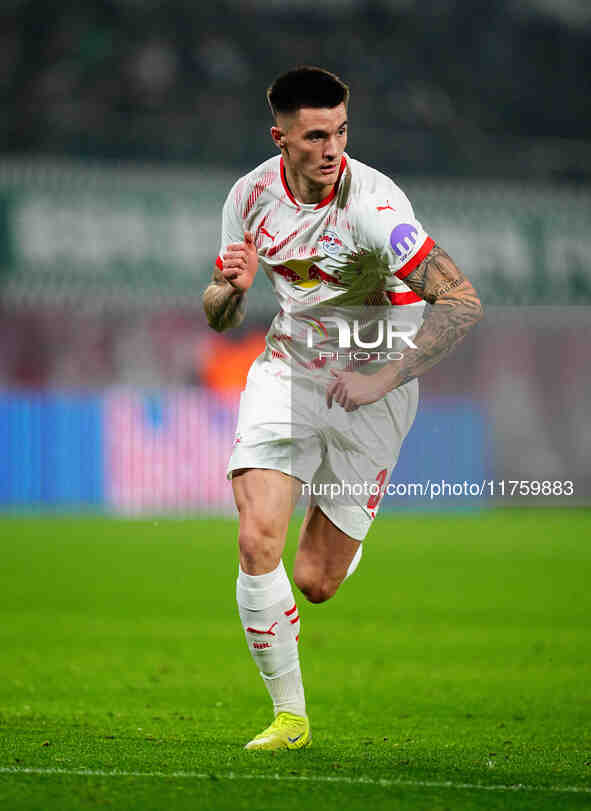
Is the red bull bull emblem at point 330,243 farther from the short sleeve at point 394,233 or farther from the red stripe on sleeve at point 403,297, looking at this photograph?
the red stripe on sleeve at point 403,297

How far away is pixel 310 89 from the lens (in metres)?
5.15

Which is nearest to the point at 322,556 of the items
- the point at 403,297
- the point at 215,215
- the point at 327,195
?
the point at 403,297

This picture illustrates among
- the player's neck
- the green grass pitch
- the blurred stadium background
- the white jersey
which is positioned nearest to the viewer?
the green grass pitch

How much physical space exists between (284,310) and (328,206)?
0.54 meters

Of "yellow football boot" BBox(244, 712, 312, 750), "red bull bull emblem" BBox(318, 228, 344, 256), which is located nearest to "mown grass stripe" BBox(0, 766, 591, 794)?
"yellow football boot" BBox(244, 712, 312, 750)

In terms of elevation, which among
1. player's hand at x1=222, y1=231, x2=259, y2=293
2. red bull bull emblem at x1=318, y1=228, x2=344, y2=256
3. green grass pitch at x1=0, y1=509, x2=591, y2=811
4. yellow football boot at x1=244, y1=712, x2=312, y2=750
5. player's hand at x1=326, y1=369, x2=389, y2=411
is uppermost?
red bull bull emblem at x1=318, y1=228, x2=344, y2=256

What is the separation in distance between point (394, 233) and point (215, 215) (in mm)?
16452

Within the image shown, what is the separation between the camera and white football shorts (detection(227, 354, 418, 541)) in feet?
17.6

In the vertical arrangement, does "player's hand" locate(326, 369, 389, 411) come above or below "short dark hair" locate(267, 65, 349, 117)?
below

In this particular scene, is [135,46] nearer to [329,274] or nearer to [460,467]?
[460,467]

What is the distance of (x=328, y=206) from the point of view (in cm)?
537

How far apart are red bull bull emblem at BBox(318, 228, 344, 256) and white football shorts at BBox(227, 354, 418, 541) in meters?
0.54

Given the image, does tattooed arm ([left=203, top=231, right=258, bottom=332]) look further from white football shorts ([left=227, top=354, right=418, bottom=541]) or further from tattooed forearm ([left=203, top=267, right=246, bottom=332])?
white football shorts ([left=227, top=354, right=418, bottom=541])

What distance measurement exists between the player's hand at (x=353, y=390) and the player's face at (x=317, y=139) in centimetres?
74
